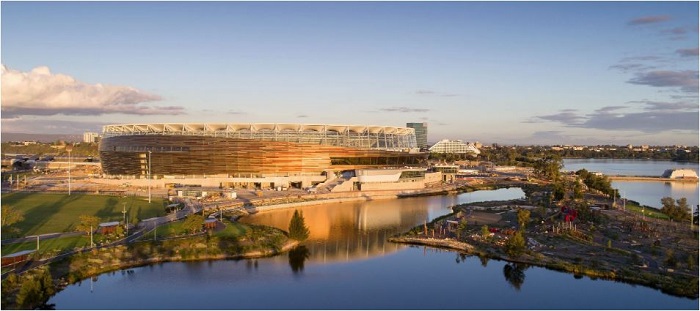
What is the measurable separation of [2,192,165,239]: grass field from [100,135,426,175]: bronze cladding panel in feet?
31.7

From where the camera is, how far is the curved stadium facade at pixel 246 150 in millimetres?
45469

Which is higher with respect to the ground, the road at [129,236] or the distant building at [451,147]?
the distant building at [451,147]

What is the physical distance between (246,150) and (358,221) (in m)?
17.3

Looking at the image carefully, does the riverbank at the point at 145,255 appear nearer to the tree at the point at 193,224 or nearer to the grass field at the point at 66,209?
the tree at the point at 193,224

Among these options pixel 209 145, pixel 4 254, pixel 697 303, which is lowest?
pixel 697 303

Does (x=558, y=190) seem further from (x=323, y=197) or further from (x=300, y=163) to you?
(x=300, y=163)

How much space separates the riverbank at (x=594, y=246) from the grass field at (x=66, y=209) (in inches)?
571

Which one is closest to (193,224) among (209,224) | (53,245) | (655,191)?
(209,224)

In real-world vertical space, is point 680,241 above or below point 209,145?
below

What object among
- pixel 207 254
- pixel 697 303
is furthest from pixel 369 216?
pixel 697 303

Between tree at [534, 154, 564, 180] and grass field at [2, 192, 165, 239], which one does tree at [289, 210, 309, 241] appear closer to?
grass field at [2, 192, 165, 239]

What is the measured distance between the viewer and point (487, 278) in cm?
1964

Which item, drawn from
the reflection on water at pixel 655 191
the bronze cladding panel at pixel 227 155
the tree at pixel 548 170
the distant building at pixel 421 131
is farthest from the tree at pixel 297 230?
the distant building at pixel 421 131

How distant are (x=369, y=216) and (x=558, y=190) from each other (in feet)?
48.5
